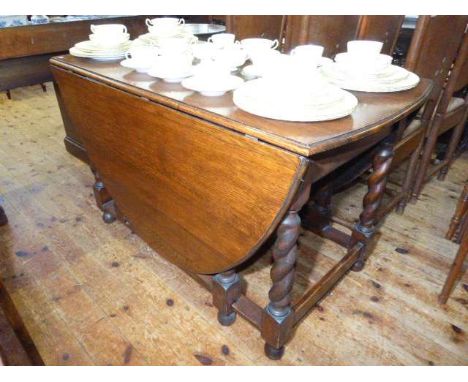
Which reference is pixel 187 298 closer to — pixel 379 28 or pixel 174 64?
pixel 174 64

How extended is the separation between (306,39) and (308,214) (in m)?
0.83

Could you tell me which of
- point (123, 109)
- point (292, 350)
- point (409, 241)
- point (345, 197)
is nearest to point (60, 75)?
point (123, 109)

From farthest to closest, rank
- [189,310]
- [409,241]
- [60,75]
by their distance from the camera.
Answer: [409,241] < [60,75] < [189,310]

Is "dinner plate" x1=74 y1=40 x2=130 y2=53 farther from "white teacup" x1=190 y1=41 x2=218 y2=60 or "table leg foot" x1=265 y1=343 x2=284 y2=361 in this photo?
"table leg foot" x1=265 y1=343 x2=284 y2=361

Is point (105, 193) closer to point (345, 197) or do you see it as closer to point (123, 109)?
point (123, 109)

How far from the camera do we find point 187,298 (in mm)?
1388

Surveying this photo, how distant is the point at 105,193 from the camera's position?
69.8 inches

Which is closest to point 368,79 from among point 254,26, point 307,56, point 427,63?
point 307,56

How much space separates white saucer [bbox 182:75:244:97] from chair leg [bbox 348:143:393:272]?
1.96 feet

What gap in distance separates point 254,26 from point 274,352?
166 cm

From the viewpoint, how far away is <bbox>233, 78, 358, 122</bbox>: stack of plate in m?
0.87

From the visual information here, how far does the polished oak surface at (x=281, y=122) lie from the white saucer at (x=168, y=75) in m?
0.02

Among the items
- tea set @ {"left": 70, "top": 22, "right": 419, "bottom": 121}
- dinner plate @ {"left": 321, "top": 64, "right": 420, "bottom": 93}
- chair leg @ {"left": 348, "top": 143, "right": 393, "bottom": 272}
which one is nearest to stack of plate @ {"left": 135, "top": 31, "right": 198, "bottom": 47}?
tea set @ {"left": 70, "top": 22, "right": 419, "bottom": 121}

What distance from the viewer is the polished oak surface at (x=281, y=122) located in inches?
31.8
